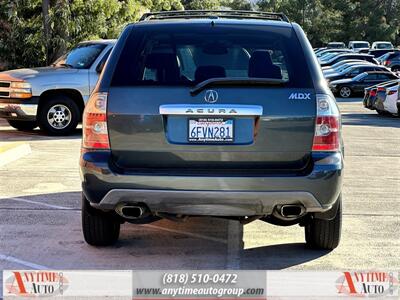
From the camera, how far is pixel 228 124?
4652 mm

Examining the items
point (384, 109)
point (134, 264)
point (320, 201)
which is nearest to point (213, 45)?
point (320, 201)

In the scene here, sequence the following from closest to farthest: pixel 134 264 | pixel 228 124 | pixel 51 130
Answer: pixel 228 124 < pixel 134 264 < pixel 51 130

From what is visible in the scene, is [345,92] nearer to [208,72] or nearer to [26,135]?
[26,135]

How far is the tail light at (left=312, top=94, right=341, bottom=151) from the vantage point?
4.70 m

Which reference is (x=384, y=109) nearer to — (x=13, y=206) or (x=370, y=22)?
(x=13, y=206)

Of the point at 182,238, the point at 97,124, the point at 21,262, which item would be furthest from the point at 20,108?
the point at 97,124

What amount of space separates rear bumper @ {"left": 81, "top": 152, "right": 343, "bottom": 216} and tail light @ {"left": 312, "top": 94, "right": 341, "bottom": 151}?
0.24 feet

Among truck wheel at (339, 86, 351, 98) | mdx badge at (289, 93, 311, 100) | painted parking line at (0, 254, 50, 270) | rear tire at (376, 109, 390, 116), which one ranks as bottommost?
truck wheel at (339, 86, 351, 98)

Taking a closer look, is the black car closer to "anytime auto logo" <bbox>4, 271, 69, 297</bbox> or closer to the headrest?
the headrest

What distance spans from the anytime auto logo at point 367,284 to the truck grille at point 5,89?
9048 millimetres

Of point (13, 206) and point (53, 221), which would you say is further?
point (13, 206)

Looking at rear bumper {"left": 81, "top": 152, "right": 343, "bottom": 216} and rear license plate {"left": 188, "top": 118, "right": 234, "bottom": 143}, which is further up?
rear license plate {"left": 188, "top": 118, "right": 234, "bottom": 143}

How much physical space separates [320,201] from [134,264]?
5.06 feet

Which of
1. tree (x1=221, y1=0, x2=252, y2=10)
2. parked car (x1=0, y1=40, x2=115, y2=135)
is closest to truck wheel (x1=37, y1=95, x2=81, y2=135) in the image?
parked car (x1=0, y1=40, x2=115, y2=135)
